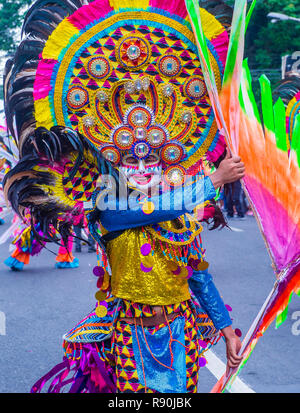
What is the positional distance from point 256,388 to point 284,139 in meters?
2.24

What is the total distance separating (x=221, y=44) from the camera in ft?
8.34

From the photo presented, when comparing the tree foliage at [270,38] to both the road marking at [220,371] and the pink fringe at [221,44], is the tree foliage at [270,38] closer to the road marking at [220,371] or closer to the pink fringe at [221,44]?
the road marking at [220,371]

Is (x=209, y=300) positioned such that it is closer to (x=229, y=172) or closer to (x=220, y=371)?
(x=229, y=172)


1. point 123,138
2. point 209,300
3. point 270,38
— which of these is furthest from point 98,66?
point 270,38

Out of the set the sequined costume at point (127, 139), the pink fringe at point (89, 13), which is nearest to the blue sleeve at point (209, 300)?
the sequined costume at point (127, 139)

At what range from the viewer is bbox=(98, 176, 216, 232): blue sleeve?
2.45 metres

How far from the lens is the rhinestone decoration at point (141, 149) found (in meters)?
2.54

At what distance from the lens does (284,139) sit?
2.67 m

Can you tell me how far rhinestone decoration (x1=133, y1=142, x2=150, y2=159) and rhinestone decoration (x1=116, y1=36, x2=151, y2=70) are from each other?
0.34 meters

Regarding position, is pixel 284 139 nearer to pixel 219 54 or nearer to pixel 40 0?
pixel 219 54

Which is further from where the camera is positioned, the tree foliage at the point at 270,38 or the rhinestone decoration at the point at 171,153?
the tree foliage at the point at 270,38

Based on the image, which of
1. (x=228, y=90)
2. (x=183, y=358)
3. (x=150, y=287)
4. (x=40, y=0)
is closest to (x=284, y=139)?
(x=228, y=90)

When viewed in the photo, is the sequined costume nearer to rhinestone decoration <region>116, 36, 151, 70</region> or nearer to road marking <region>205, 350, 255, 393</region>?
rhinestone decoration <region>116, 36, 151, 70</region>

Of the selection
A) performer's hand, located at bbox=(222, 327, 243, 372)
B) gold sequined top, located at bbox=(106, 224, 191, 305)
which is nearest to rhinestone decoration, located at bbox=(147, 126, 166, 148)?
gold sequined top, located at bbox=(106, 224, 191, 305)
